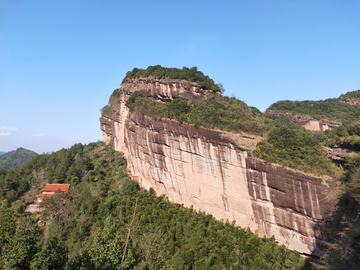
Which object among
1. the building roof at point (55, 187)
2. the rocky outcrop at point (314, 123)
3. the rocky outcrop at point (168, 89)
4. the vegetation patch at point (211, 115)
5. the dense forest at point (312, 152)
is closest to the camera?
the dense forest at point (312, 152)

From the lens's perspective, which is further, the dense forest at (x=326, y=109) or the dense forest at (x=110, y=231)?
the dense forest at (x=326, y=109)

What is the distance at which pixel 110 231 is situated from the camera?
1267 cm

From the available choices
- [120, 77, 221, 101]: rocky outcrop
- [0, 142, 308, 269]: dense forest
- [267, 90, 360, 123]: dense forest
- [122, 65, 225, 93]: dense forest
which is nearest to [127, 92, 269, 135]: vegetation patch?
[120, 77, 221, 101]: rocky outcrop

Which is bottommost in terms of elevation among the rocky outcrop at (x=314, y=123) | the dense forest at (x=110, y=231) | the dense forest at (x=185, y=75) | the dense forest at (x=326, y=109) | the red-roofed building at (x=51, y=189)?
the dense forest at (x=110, y=231)

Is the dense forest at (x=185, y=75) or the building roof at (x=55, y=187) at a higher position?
the dense forest at (x=185, y=75)

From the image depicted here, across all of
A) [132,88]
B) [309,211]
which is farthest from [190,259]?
[132,88]

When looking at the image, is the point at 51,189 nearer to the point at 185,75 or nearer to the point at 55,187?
the point at 55,187

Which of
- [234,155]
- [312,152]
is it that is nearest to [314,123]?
[312,152]

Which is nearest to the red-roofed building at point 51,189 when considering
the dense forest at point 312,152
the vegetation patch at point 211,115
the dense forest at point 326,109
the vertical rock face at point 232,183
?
the vertical rock face at point 232,183

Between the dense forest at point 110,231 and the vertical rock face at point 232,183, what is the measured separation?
127 cm

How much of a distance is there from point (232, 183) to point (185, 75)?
1742 centimetres

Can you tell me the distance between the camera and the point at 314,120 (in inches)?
1612

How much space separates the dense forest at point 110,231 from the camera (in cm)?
1029

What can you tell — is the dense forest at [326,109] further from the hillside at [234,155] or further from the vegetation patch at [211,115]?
the vegetation patch at [211,115]
